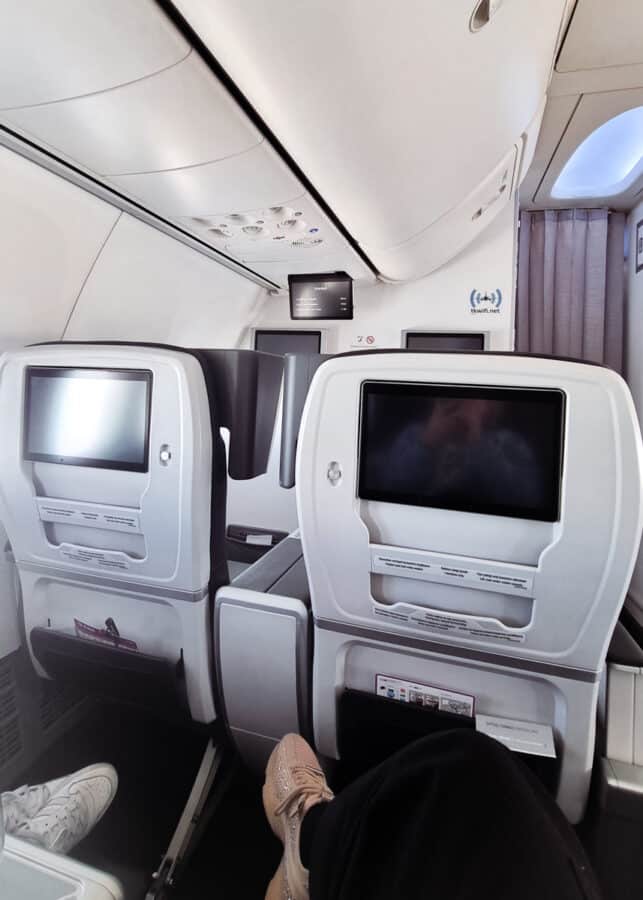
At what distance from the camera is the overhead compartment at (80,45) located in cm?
92

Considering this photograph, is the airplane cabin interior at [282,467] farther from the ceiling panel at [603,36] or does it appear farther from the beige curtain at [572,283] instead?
the beige curtain at [572,283]

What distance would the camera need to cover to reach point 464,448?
114 centimetres

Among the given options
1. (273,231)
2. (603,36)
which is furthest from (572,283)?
(273,231)

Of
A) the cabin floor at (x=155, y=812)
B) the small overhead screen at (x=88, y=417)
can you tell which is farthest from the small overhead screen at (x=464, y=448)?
the cabin floor at (x=155, y=812)

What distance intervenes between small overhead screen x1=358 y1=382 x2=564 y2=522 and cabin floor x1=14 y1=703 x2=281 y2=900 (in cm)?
147

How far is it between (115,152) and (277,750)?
2.05m

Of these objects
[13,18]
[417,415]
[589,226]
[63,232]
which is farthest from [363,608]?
[589,226]

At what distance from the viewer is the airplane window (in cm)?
315

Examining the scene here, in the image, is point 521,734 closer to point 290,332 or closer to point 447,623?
point 447,623

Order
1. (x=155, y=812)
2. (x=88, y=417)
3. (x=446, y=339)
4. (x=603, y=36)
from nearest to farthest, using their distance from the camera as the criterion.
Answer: (x=88, y=417) < (x=155, y=812) < (x=603, y=36) < (x=446, y=339)

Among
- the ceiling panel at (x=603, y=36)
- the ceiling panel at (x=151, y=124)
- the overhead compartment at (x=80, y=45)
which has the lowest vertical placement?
the overhead compartment at (x=80, y=45)

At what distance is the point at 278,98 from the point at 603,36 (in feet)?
5.69

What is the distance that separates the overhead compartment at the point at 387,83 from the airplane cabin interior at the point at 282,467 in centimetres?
1

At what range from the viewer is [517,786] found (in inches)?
29.1
